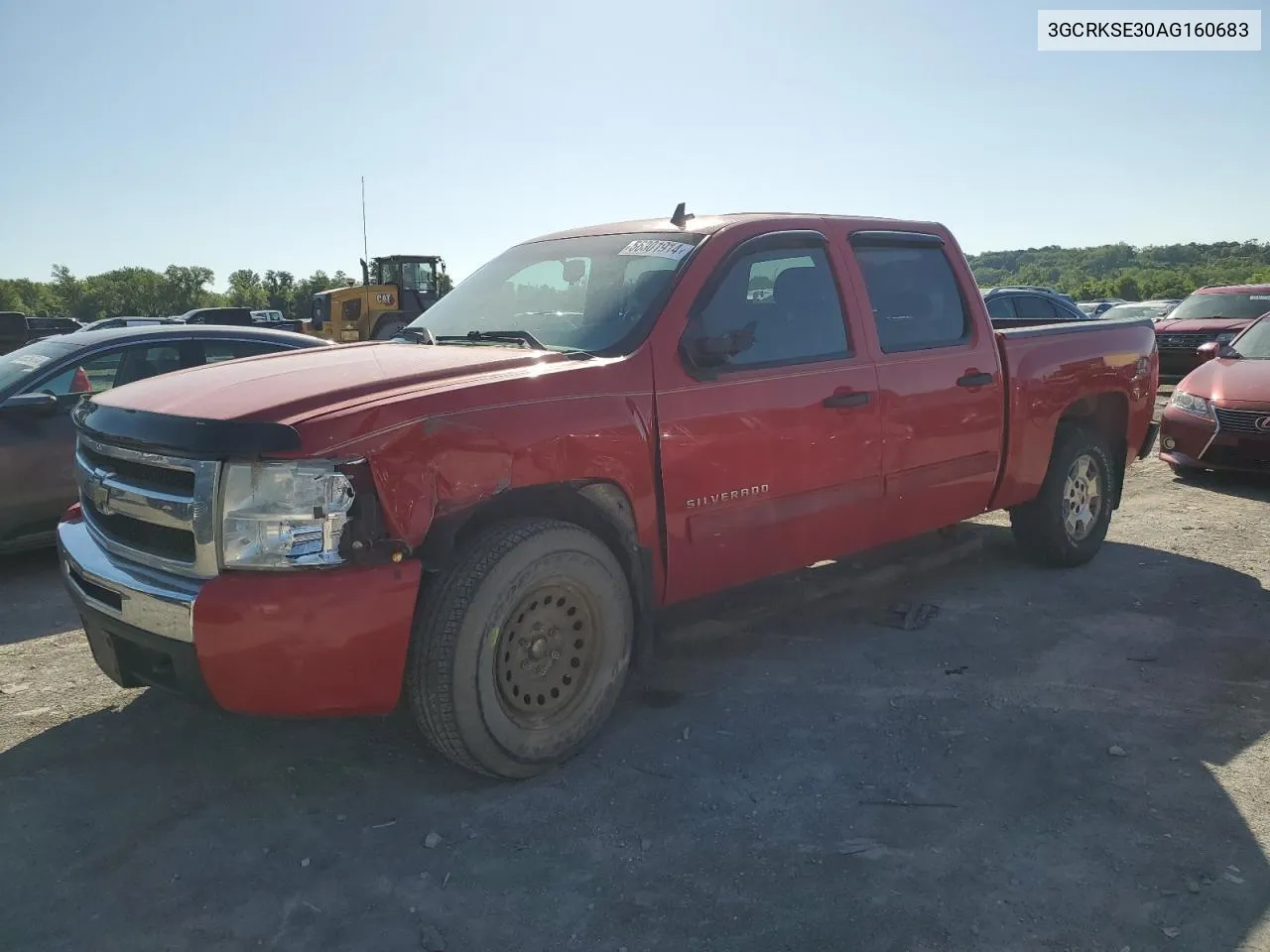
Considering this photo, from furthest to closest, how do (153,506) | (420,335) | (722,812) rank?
(420,335) → (722,812) → (153,506)

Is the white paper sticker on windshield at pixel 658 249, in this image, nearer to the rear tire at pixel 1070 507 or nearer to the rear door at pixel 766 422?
the rear door at pixel 766 422

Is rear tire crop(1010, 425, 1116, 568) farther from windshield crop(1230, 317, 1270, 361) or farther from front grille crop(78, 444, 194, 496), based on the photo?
front grille crop(78, 444, 194, 496)

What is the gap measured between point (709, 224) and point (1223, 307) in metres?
13.2

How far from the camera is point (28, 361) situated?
237 inches

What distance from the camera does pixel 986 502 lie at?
5.18 meters

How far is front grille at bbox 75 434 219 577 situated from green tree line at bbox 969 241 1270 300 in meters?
65.7

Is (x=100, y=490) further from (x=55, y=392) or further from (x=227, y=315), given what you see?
(x=227, y=315)

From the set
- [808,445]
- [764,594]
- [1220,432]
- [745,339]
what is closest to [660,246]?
[745,339]

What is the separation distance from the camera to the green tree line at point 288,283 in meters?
83.8

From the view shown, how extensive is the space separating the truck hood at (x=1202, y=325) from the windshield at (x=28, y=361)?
14.1 metres

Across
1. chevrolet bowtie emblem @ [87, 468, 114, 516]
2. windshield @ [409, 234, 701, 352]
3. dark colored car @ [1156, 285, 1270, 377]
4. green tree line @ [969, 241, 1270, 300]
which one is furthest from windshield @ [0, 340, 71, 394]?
green tree line @ [969, 241, 1270, 300]

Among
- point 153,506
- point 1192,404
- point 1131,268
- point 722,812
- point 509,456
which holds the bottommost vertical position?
point 722,812

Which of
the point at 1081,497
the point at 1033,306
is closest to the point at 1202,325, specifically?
the point at 1033,306

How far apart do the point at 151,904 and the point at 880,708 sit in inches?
105
